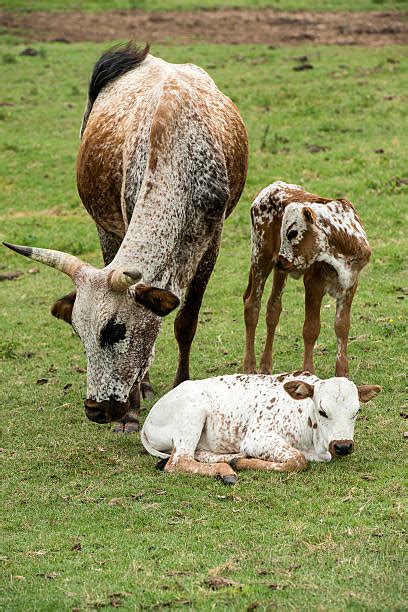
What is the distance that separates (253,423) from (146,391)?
2364 millimetres

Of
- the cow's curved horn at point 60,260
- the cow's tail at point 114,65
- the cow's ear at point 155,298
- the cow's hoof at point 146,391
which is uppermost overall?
the cow's tail at point 114,65

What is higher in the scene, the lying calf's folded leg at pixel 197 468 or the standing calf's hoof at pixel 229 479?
the standing calf's hoof at pixel 229 479

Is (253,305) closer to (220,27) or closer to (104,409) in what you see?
(104,409)

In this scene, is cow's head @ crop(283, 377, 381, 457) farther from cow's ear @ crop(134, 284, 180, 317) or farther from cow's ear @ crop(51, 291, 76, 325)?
cow's ear @ crop(51, 291, 76, 325)

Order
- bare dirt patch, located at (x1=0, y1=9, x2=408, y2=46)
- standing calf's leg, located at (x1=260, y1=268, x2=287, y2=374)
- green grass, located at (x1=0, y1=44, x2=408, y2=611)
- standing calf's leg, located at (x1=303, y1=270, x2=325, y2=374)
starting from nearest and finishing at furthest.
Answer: green grass, located at (x1=0, y1=44, x2=408, y2=611) → standing calf's leg, located at (x1=303, y1=270, x2=325, y2=374) → standing calf's leg, located at (x1=260, y1=268, x2=287, y2=374) → bare dirt patch, located at (x1=0, y1=9, x2=408, y2=46)

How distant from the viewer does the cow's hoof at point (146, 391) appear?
406 inches

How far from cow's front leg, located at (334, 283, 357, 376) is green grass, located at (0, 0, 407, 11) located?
73.2 ft

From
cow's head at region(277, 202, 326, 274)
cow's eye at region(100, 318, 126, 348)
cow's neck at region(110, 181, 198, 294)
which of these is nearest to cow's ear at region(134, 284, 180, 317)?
cow's eye at region(100, 318, 126, 348)

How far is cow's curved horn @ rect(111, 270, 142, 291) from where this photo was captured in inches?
298

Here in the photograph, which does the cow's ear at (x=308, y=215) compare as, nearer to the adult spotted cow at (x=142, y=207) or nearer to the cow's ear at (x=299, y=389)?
the adult spotted cow at (x=142, y=207)

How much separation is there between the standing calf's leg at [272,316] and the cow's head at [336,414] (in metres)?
2.26

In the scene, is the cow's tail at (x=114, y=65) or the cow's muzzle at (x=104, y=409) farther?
the cow's tail at (x=114, y=65)

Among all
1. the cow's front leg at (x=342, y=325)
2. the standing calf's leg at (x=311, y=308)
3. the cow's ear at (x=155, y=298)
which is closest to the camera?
the cow's ear at (x=155, y=298)

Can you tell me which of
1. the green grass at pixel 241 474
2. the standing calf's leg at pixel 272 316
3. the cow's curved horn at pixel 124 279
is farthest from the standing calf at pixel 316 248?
the cow's curved horn at pixel 124 279
